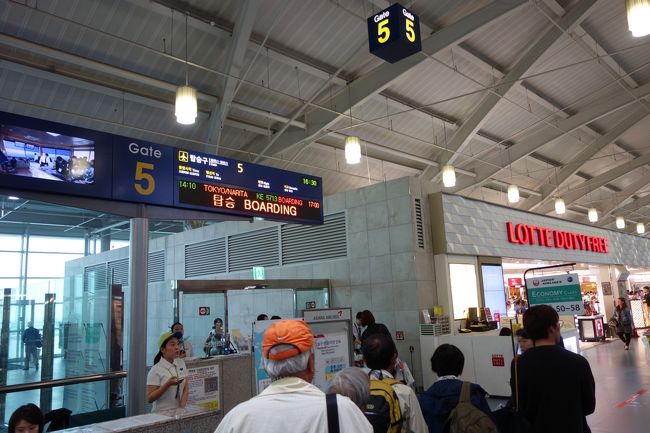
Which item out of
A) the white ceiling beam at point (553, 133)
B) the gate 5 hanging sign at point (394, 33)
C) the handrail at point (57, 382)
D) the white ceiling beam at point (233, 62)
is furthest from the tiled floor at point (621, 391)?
the white ceiling beam at point (233, 62)

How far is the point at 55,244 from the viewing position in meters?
23.5

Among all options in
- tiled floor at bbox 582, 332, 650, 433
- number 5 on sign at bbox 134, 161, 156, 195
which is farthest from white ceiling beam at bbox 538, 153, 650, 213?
number 5 on sign at bbox 134, 161, 156, 195

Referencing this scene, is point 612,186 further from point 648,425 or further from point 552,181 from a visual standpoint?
point 648,425

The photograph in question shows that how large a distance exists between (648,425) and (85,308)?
271 inches

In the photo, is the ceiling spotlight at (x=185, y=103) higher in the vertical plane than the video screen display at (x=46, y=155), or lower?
higher

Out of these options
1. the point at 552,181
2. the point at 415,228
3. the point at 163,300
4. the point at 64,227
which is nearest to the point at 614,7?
the point at 415,228

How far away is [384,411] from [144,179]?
347 cm

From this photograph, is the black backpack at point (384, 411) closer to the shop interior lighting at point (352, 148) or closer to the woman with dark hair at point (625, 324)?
the shop interior lighting at point (352, 148)

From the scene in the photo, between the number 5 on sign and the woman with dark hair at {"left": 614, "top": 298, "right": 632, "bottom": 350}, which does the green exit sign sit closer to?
the number 5 on sign

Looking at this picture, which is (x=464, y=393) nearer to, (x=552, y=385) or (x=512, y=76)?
(x=552, y=385)

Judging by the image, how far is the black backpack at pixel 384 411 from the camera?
8.32ft

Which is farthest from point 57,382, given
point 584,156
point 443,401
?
point 584,156

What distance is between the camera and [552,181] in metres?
21.9

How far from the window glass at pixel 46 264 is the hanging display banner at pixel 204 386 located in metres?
18.7
